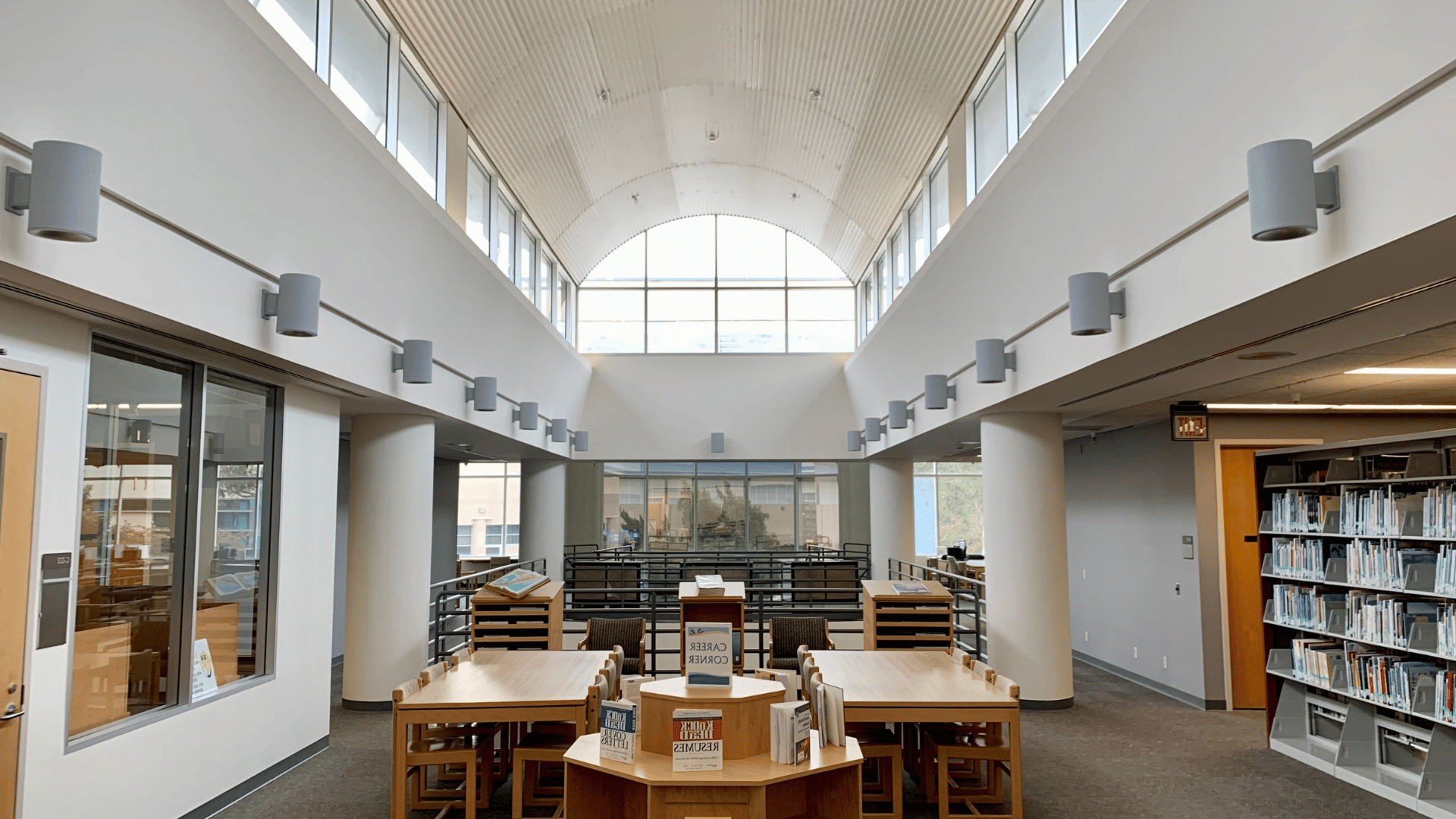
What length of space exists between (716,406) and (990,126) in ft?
30.1

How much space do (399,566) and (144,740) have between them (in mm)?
3703

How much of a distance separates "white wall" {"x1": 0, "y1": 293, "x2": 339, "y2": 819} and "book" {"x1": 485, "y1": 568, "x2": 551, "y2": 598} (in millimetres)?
1647

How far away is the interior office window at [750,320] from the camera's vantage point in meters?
17.8

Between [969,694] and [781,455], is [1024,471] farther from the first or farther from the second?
[781,455]

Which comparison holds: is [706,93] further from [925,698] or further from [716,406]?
[925,698]

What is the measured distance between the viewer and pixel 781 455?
16781mm

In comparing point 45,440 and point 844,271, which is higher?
point 844,271

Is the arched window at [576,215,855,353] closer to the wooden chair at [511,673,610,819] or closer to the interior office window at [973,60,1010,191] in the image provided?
the interior office window at [973,60,1010,191]

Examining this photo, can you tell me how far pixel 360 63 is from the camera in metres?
7.15

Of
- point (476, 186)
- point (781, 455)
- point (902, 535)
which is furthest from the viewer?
point (781, 455)

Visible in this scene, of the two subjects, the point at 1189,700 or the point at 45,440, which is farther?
the point at 1189,700

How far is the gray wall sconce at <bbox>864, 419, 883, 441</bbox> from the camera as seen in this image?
13711mm

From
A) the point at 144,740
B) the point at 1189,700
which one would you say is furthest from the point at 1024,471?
the point at 144,740

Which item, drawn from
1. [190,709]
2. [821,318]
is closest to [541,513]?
[821,318]
